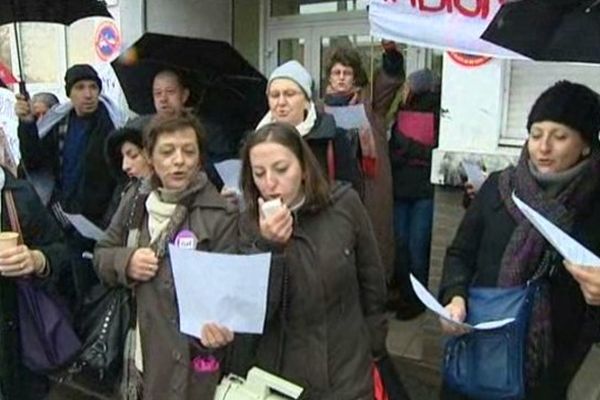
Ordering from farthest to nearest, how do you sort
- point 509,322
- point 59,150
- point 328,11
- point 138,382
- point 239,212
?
point 328,11 → point 59,150 → point 138,382 → point 239,212 → point 509,322

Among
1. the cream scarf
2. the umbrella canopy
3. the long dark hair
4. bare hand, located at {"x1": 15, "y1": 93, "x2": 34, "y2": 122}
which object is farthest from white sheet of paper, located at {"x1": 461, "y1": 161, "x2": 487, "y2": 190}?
bare hand, located at {"x1": 15, "y1": 93, "x2": 34, "y2": 122}

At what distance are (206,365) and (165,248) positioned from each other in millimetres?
421

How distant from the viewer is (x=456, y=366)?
2.38 m

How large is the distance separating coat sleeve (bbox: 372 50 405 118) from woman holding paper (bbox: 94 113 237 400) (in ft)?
6.77

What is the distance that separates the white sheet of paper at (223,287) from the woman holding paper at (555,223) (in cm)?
68

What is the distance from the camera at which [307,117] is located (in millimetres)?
3254

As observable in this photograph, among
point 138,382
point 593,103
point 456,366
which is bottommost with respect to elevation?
point 138,382

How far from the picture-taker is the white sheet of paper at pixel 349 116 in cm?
367

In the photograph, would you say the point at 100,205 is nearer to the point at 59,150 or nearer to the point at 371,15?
the point at 59,150

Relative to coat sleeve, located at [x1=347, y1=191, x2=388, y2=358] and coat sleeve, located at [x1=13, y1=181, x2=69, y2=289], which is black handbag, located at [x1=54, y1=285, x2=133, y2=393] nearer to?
coat sleeve, located at [x1=13, y1=181, x2=69, y2=289]

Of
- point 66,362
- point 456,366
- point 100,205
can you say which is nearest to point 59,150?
point 100,205

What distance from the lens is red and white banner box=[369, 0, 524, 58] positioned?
11.9 ft

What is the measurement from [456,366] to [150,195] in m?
1.25

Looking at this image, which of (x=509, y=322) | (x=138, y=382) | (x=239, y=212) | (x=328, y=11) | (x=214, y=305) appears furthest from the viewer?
(x=328, y=11)
